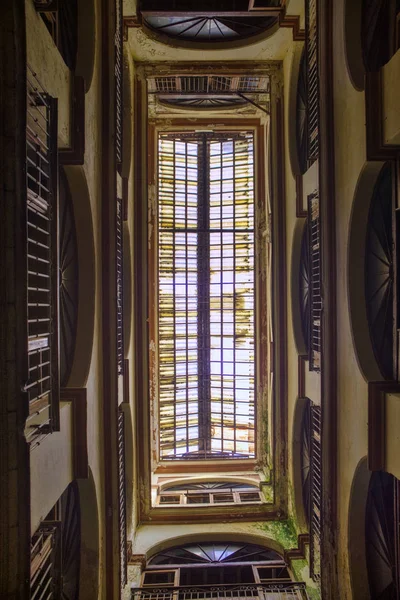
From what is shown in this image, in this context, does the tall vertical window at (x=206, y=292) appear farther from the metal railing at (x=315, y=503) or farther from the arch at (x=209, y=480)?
the metal railing at (x=315, y=503)

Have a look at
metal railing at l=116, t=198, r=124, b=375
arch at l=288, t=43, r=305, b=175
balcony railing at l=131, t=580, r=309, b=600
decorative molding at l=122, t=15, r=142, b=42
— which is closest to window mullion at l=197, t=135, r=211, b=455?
A: arch at l=288, t=43, r=305, b=175

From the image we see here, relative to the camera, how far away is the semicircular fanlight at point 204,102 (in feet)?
47.6

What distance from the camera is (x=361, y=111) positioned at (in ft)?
23.5

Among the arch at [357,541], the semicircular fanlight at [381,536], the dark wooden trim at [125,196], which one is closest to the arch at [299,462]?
the semicircular fanlight at [381,536]

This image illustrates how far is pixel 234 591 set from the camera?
10375 millimetres

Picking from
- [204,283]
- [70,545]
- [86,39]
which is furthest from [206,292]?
[86,39]

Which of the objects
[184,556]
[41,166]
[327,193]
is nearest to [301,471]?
[184,556]

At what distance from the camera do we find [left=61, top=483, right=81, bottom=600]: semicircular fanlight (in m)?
8.86

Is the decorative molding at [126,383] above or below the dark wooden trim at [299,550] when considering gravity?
above

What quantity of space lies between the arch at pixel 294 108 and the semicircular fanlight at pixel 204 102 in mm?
2649

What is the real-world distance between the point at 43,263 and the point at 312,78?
6950 mm

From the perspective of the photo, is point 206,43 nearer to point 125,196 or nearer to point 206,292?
point 125,196

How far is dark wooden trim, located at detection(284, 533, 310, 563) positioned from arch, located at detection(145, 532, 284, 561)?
0.47 meters

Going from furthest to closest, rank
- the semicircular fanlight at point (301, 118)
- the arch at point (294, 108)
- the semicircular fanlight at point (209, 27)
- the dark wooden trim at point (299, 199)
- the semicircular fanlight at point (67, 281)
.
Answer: the semicircular fanlight at point (209, 27)
the semicircular fanlight at point (301, 118)
the arch at point (294, 108)
the dark wooden trim at point (299, 199)
the semicircular fanlight at point (67, 281)
